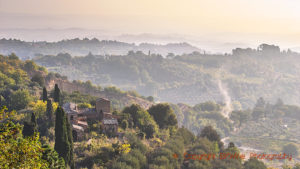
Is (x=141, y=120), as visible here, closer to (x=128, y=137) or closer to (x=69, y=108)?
(x=128, y=137)

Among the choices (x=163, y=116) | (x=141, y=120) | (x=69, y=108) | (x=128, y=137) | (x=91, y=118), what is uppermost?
(x=69, y=108)

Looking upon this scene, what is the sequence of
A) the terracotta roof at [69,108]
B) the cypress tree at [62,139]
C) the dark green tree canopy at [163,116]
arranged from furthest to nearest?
the dark green tree canopy at [163,116] < the terracotta roof at [69,108] < the cypress tree at [62,139]

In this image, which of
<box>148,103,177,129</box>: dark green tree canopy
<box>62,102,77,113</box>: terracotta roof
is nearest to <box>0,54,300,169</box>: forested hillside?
<box>148,103,177,129</box>: dark green tree canopy

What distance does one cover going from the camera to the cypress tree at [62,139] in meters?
26.2

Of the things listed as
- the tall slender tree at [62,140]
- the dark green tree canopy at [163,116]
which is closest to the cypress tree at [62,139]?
the tall slender tree at [62,140]

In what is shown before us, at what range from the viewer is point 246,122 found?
140500 mm

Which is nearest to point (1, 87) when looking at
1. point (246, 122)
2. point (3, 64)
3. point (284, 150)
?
point (3, 64)

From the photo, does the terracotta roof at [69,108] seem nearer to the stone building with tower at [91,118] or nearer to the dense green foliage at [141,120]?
the stone building with tower at [91,118]

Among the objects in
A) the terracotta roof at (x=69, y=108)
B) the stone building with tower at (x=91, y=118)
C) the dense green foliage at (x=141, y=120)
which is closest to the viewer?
the stone building with tower at (x=91, y=118)

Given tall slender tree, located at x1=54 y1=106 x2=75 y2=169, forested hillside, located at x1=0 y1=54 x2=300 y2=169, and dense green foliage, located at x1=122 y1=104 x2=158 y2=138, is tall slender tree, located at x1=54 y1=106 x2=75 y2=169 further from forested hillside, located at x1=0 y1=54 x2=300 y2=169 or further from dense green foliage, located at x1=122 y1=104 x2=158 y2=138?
dense green foliage, located at x1=122 y1=104 x2=158 y2=138

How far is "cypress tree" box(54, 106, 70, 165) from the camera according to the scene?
26.2 meters

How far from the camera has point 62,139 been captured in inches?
1041

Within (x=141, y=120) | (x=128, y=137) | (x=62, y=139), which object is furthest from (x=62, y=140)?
(x=141, y=120)

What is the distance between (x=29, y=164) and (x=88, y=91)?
11436cm
